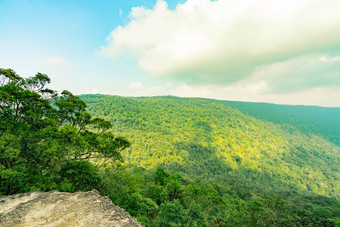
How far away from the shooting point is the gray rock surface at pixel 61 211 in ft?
25.5

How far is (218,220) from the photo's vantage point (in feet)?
102

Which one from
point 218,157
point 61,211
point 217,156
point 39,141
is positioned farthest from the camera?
point 217,156

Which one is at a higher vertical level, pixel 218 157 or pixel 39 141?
pixel 39 141

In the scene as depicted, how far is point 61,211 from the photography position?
8.49m

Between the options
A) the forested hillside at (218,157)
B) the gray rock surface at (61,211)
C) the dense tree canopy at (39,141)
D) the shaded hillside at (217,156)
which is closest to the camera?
the gray rock surface at (61,211)

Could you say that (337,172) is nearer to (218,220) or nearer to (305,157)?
(305,157)

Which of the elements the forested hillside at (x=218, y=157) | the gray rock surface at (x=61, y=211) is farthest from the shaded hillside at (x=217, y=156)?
the gray rock surface at (x=61, y=211)

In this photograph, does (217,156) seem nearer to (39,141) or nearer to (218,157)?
(218,157)

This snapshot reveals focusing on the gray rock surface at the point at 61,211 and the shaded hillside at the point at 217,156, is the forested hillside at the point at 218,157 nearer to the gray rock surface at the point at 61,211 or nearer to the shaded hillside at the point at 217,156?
the shaded hillside at the point at 217,156

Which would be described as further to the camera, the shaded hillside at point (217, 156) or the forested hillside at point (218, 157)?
the shaded hillside at point (217, 156)

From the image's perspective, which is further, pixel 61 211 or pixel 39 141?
pixel 39 141

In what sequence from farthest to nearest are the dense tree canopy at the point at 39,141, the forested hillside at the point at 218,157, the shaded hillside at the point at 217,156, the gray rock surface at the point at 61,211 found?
the shaded hillside at the point at 217,156 → the forested hillside at the point at 218,157 → the dense tree canopy at the point at 39,141 → the gray rock surface at the point at 61,211

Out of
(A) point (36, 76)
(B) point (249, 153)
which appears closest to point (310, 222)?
(A) point (36, 76)

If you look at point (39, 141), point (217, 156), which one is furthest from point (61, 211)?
point (217, 156)
